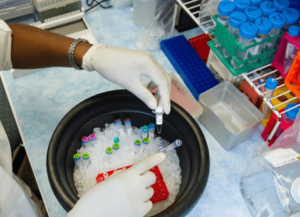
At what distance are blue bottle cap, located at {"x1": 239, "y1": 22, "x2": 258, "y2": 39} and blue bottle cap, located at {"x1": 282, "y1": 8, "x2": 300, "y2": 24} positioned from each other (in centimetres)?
13

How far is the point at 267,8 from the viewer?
3.71 feet

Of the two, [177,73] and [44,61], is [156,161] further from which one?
[177,73]

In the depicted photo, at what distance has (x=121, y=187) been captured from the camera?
867 millimetres

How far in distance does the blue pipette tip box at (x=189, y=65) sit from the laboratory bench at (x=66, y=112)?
0.05 metres

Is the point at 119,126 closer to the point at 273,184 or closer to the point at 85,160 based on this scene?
the point at 85,160

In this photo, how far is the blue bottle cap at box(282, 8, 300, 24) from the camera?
1.08 meters

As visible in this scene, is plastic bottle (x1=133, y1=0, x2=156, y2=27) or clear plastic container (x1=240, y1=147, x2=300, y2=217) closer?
clear plastic container (x1=240, y1=147, x2=300, y2=217)

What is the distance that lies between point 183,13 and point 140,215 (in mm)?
1103

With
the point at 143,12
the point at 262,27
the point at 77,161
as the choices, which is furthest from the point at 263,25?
Result: the point at 77,161

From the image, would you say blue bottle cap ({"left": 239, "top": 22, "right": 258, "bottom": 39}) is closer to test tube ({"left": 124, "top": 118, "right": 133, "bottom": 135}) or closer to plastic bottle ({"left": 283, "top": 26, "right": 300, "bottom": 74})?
plastic bottle ({"left": 283, "top": 26, "right": 300, "bottom": 74})

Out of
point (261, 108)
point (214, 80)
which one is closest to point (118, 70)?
point (214, 80)

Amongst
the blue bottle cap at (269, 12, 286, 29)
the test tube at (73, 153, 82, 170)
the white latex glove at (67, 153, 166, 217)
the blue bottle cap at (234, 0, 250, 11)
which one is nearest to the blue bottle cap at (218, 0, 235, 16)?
the blue bottle cap at (234, 0, 250, 11)

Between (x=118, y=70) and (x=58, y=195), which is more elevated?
(x=118, y=70)

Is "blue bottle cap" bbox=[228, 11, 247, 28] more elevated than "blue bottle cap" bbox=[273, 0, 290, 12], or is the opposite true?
"blue bottle cap" bbox=[273, 0, 290, 12]
